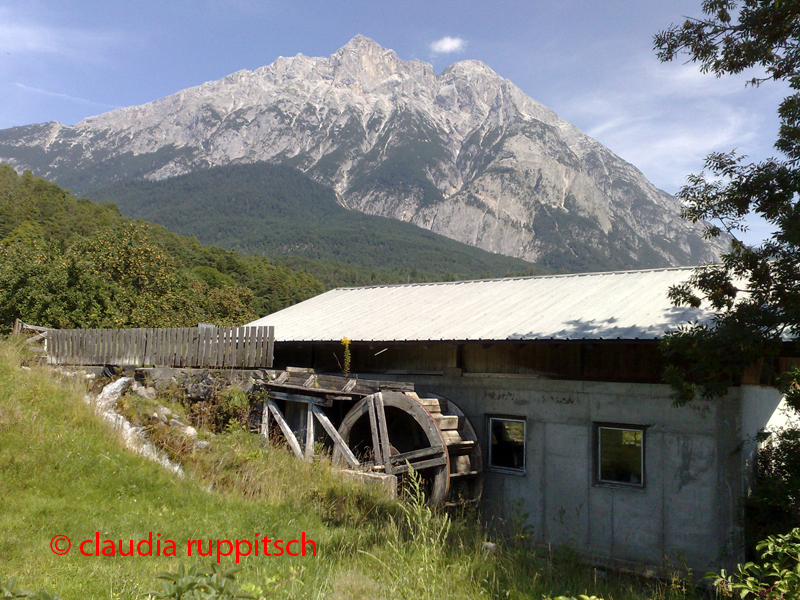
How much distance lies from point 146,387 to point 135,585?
9.30 metres

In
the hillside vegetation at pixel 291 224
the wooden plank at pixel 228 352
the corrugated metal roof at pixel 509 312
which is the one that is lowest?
the wooden plank at pixel 228 352

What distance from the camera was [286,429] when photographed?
39.5 ft

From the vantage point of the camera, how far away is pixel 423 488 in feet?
35.5

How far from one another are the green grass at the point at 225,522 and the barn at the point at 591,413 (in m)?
1.99

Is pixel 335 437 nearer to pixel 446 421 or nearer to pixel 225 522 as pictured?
pixel 446 421

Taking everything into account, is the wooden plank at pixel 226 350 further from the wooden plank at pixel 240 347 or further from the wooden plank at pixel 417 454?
the wooden plank at pixel 417 454

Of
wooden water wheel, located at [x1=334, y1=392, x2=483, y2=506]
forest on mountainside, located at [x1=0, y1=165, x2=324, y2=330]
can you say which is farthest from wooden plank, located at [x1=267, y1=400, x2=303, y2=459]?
forest on mountainside, located at [x1=0, y1=165, x2=324, y2=330]

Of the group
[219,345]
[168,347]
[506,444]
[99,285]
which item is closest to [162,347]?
[168,347]

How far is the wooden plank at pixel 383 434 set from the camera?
10.8 meters

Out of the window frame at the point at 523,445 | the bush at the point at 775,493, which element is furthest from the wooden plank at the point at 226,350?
the bush at the point at 775,493

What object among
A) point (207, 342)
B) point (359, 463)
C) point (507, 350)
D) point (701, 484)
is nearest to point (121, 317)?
point (207, 342)

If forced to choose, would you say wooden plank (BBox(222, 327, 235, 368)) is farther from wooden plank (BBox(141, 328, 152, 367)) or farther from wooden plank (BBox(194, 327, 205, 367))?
wooden plank (BBox(141, 328, 152, 367))

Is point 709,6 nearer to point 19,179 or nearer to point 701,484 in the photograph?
point 701,484

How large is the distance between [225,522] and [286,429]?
208 inches
